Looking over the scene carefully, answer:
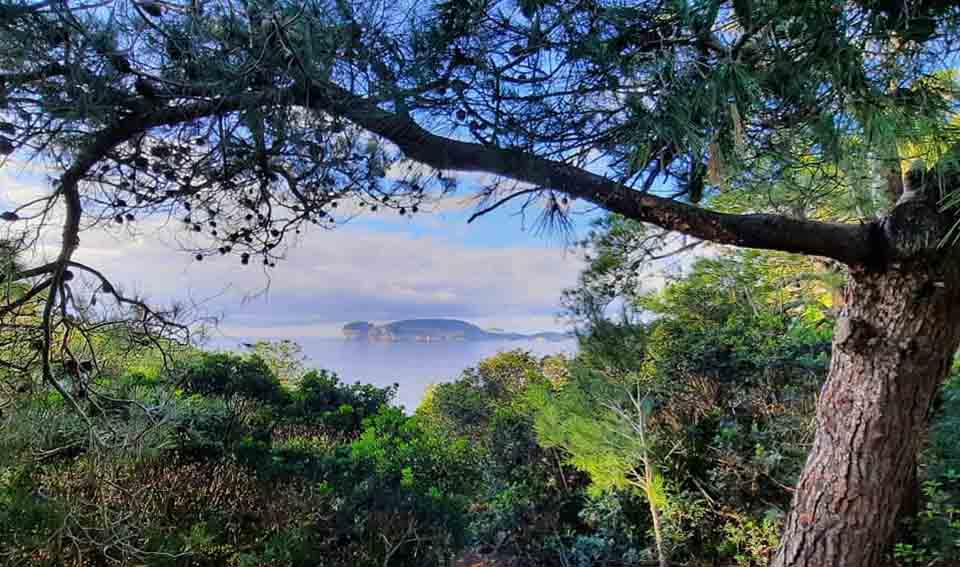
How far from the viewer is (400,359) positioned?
4.79 m

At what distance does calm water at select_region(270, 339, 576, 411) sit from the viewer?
430 centimetres

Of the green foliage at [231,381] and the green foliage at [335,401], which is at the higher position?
the green foliage at [231,381]

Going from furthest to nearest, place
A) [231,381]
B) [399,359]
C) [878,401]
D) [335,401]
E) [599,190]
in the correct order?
1. [399,359]
2. [335,401]
3. [231,381]
4. [878,401]
5. [599,190]

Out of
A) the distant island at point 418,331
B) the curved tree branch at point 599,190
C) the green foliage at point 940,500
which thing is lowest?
the green foliage at point 940,500

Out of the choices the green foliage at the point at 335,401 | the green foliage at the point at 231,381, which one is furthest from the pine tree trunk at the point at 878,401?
the green foliage at the point at 231,381

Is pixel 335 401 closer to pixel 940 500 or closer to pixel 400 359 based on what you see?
pixel 400 359

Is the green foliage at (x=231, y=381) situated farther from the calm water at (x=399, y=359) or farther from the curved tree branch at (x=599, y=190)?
the curved tree branch at (x=599, y=190)

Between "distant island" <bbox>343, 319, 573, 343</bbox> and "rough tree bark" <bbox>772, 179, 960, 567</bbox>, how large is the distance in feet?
10.7

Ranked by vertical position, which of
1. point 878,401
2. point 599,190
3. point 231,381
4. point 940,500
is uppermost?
point 599,190

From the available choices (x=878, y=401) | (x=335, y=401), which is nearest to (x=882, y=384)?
(x=878, y=401)

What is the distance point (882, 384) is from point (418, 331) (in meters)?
4.05

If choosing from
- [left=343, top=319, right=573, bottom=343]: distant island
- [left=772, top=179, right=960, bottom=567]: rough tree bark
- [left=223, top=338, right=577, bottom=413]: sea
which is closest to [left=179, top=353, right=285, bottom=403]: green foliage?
[left=223, top=338, right=577, bottom=413]: sea

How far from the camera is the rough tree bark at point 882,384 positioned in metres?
1.50

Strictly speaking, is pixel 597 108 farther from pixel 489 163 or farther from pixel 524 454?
pixel 524 454
